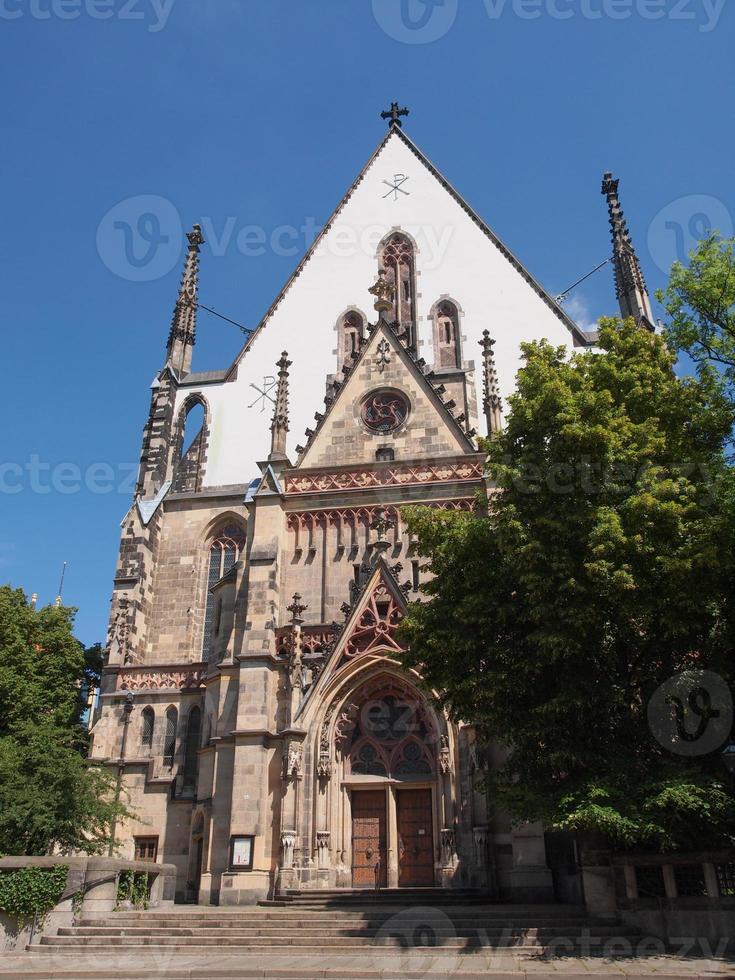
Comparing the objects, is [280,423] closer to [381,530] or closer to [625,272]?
[381,530]

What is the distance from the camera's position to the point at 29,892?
13898mm

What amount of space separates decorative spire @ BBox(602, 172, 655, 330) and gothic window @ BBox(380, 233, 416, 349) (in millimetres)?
7690

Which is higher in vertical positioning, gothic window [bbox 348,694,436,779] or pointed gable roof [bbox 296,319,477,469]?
pointed gable roof [bbox 296,319,477,469]

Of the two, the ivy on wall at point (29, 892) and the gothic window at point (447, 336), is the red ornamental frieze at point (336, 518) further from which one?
the ivy on wall at point (29, 892)

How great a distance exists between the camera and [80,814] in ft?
64.8

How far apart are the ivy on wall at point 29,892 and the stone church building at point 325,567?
5714 mm

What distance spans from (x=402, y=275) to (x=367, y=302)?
1.88 meters

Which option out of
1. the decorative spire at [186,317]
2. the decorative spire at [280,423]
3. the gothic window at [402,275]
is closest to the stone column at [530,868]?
the decorative spire at [280,423]

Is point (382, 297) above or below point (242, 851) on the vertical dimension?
above

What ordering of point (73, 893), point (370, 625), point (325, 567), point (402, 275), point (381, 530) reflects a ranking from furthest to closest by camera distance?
1. point (402, 275)
2. point (325, 567)
3. point (381, 530)
4. point (370, 625)
5. point (73, 893)

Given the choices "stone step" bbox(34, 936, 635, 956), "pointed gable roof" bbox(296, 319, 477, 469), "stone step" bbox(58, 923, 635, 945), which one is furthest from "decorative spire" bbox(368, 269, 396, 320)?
"stone step" bbox(34, 936, 635, 956)

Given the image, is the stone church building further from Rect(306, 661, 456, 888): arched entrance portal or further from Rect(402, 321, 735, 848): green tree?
Rect(402, 321, 735, 848): green tree

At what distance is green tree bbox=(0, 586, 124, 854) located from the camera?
19281 millimetres

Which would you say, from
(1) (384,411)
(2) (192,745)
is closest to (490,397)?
(1) (384,411)
